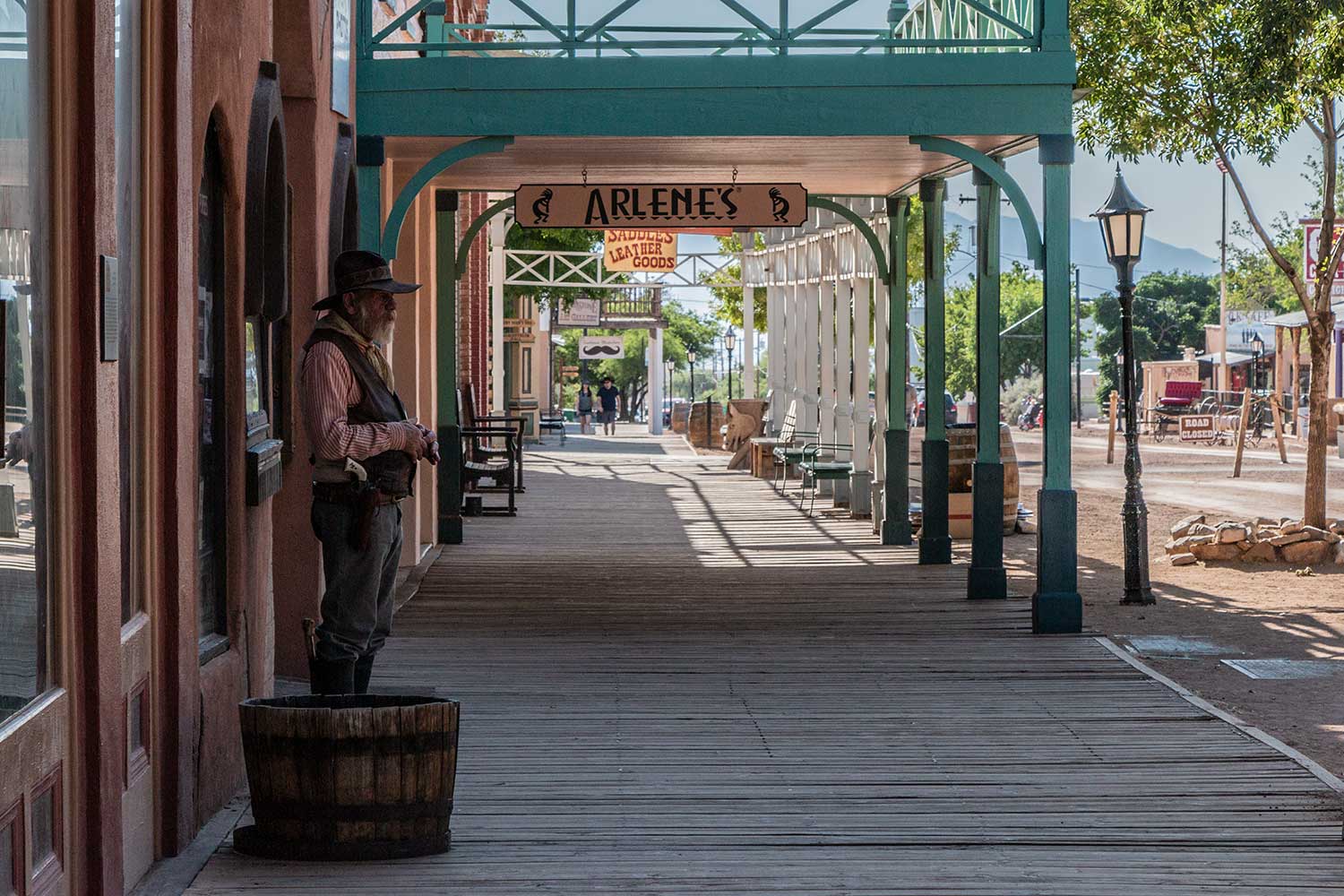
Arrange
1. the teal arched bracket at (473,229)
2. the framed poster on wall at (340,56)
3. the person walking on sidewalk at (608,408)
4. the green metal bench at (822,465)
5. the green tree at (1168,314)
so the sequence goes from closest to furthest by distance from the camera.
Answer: the framed poster on wall at (340,56), the teal arched bracket at (473,229), the green metal bench at (822,465), the person walking on sidewalk at (608,408), the green tree at (1168,314)

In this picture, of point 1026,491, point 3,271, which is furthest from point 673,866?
point 1026,491

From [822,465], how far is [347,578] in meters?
11.4

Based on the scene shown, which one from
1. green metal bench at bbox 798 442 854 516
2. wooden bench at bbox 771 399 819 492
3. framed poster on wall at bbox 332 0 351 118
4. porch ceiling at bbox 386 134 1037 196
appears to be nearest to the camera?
framed poster on wall at bbox 332 0 351 118

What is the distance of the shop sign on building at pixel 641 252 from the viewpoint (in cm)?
2992

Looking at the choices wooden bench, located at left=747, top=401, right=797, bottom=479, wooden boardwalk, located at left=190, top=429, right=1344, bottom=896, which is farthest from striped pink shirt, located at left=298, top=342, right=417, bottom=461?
wooden bench, located at left=747, top=401, right=797, bottom=479

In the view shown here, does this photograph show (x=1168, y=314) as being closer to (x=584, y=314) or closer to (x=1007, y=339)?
(x=1007, y=339)

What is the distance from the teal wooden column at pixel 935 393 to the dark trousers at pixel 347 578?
7629 mm

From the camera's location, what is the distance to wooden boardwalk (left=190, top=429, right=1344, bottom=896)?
5.02 m

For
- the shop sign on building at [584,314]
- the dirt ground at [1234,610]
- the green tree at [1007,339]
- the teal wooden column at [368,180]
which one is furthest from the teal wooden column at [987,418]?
the green tree at [1007,339]

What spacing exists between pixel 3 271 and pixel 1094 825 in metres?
3.65

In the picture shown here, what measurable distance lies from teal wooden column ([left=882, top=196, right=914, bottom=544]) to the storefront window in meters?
11.2

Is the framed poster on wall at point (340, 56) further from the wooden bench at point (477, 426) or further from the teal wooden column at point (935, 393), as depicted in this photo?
the wooden bench at point (477, 426)

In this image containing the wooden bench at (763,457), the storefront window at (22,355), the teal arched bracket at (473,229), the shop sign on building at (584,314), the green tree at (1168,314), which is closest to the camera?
the storefront window at (22,355)

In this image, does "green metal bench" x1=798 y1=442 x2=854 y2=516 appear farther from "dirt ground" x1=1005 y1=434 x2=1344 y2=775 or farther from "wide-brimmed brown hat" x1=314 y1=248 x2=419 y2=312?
"wide-brimmed brown hat" x1=314 y1=248 x2=419 y2=312
